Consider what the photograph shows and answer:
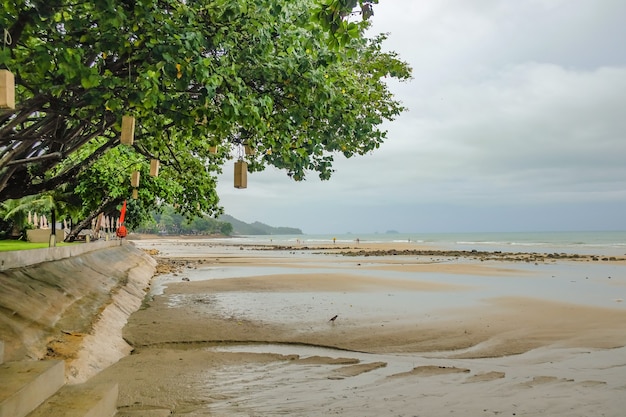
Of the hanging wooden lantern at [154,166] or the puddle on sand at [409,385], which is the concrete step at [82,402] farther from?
the hanging wooden lantern at [154,166]

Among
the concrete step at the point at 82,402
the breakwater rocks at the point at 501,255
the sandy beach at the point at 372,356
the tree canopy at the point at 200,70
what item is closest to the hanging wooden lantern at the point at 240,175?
the tree canopy at the point at 200,70

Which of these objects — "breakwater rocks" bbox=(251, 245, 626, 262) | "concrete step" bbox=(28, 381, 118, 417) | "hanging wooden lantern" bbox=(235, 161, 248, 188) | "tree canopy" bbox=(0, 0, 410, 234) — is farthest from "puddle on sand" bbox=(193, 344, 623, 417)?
"breakwater rocks" bbox=(251, 245, 626, 262)

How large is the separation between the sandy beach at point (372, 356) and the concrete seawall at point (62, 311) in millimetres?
384

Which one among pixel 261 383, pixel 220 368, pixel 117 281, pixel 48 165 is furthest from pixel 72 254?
pixel 261 383

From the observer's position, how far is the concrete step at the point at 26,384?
3.75m

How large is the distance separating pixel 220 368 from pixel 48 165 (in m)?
7.45

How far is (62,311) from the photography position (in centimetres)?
861

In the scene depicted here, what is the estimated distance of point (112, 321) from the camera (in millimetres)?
9609

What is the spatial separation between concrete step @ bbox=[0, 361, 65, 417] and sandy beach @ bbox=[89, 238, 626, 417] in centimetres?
85

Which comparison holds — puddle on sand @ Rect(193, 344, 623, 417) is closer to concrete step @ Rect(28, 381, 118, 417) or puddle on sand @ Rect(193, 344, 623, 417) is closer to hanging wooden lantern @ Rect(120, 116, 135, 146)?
concrete step @ Rect(28, 381, 118, 417)

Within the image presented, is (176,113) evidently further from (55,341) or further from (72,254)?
(72,254)

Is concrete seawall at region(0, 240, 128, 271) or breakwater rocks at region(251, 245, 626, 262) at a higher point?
concrete seawall at region(0, 240, 128, 271)

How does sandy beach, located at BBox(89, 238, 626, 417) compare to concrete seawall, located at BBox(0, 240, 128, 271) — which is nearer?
sandy beach, located at BBox(89, 238, 626, 417)

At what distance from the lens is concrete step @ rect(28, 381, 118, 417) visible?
13.5 feet
